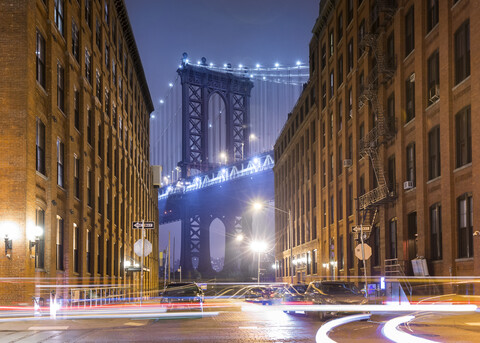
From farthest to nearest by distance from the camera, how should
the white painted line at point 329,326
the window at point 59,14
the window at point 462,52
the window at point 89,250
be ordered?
the window at point 89,250, the window at point 59,14, the window at point 462,52, the white painted line at point 329,326

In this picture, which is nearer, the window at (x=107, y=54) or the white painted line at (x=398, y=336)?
the white painted line at (x=398, y=336)

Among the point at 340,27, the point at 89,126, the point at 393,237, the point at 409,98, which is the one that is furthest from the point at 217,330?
the point at 340,27

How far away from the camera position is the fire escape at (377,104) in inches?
1371

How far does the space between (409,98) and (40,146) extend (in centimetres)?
1852

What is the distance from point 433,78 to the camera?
97.5ft

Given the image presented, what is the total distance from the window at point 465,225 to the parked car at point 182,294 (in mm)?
10857

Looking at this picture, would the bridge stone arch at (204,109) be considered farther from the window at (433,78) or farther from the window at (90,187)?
the window at (433,78)

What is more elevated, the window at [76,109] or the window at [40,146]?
the window at [76,109]

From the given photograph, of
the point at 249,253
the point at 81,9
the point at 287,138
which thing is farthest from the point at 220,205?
the point at 81,9

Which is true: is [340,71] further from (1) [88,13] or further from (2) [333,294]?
(2) [333,294]

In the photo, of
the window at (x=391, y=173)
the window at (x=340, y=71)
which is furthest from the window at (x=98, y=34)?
the window at (x=391, y=173)

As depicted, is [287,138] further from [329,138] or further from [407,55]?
[407,55]

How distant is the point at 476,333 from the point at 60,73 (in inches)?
863

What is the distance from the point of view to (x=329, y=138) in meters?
51.5
